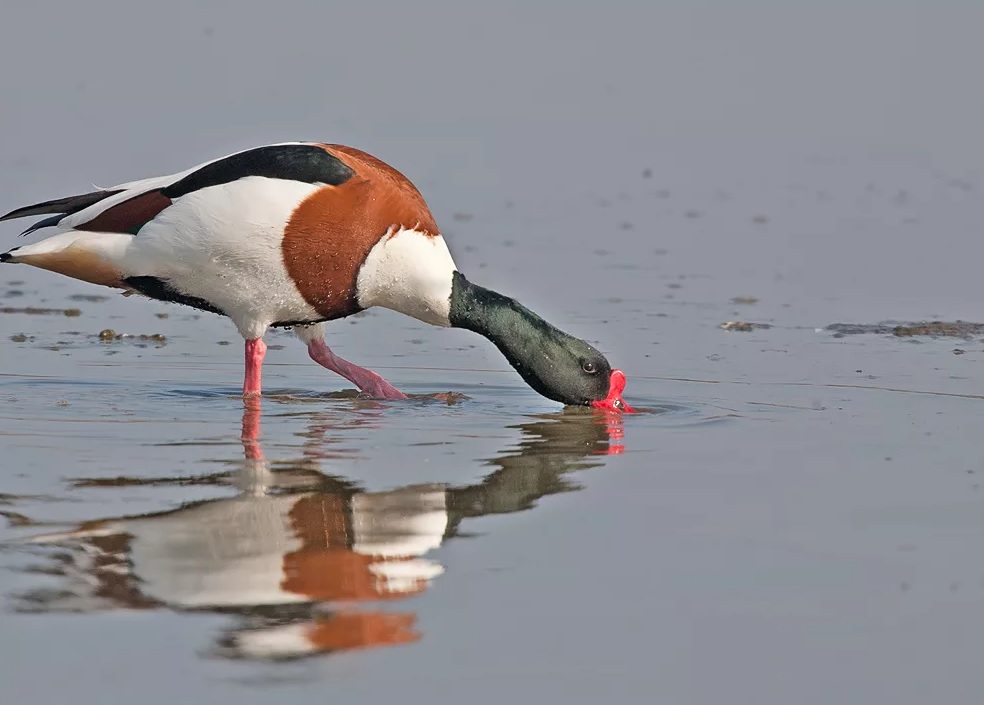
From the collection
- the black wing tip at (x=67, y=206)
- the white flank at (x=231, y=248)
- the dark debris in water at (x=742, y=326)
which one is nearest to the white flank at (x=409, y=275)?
the white flank at (x=231, y=248)

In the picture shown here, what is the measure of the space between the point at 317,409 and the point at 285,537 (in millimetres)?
2542

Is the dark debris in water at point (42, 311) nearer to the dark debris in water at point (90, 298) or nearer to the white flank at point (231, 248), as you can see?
the dark debris in water at point (90, 298)

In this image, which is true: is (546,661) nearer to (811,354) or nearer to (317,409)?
(317,409)

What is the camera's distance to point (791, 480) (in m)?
6.45

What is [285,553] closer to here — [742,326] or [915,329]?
[742,326]

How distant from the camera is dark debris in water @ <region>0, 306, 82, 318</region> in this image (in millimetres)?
10195

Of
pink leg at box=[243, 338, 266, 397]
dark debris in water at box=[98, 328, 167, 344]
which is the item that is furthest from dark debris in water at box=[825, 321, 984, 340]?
dark debris in water at box=[98, 328, 167, 344]

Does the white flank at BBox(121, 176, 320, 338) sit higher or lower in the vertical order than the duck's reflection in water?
higher

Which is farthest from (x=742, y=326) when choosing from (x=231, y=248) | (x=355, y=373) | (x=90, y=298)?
(x=90, y=298)

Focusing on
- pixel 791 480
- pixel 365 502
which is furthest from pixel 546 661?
pixel 791 480

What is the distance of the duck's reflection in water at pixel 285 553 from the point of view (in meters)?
4.58

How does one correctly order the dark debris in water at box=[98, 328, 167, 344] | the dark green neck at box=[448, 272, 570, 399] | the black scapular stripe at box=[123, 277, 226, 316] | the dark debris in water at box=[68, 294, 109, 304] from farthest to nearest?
the dark debris in water at box=[68, 294, 109, 304]
the dark debris in water at box=[98, 328, 167, 344]
the dark green neck at box=[448, 272, 570, 399]
the black scapular stripe at box=[123, 277, 226, 316]

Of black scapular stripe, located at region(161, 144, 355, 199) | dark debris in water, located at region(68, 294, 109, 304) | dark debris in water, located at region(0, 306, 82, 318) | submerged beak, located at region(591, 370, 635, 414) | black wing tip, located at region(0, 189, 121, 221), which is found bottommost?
submerged beak, located at region(591, 370, 635, 414)

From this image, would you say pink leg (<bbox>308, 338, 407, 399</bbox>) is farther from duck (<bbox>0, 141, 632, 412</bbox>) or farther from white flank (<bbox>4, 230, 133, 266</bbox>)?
white flank (<bbox>4, 230, 133, 266</bbox>)
